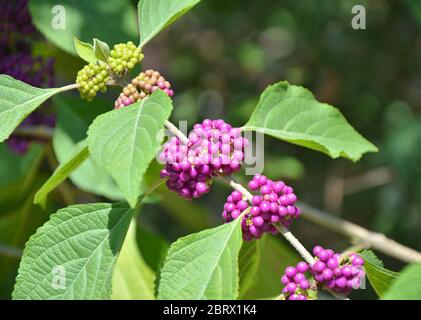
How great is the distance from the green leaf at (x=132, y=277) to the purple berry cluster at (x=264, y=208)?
721 millimetres

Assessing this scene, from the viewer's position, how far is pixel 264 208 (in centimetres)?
126

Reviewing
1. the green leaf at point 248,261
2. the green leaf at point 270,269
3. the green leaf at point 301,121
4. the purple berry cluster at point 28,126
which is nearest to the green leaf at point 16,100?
the green leaf at point 301,121

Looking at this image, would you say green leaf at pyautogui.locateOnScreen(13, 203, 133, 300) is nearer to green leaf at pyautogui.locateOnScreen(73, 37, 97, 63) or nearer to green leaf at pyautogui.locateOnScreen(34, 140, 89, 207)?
green leaf at pyautogui.locateOnScreen(34, 140, 89, 207)

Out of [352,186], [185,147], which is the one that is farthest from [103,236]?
[352,186]

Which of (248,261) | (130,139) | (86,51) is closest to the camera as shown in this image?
(130,139)

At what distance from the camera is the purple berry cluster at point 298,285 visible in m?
1.26

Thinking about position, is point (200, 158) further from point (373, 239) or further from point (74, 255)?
point (373, 239)

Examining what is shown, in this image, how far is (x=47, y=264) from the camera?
4.16ft

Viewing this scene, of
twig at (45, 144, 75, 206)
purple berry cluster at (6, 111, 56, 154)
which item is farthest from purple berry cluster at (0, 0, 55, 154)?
twig at (45, 144, 75, 206)

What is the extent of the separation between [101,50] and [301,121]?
0.43 meters

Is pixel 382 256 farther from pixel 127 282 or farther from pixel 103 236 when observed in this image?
pixel 103 236

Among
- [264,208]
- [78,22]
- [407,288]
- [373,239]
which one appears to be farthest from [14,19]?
[407,288]

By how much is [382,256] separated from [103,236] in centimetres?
259

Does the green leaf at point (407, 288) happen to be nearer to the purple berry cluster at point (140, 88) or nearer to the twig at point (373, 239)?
the purple berry cluster at point (140, 88)
